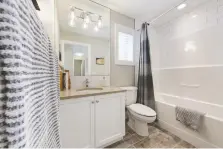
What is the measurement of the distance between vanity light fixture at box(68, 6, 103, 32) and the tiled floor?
1921mm

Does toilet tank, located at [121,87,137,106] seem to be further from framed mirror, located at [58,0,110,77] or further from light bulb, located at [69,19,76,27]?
light bulb, located at [69,19,76,27]

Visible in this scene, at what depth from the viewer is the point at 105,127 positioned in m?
1.41

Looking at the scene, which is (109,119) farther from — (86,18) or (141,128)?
(86,18)

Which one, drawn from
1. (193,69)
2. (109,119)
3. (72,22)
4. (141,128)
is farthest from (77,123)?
(193,69)

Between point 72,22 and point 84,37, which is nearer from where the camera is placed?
point 72,22

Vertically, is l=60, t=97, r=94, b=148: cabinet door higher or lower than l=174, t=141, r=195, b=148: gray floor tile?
higher

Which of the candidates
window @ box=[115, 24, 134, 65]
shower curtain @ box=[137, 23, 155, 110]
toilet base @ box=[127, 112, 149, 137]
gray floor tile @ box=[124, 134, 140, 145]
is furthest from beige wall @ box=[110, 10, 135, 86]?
gray floor tile @ box=[124, 134, 140, 145]

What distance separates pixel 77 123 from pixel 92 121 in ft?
0.59

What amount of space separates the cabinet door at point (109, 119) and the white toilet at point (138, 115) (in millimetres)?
308

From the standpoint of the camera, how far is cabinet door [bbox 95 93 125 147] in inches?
52.8

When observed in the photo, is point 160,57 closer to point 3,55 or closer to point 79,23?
point 79,23

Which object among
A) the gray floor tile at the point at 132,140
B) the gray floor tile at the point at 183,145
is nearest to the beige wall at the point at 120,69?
the gray floor tile at the point at 132,140

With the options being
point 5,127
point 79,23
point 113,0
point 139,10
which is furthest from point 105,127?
point 139,10

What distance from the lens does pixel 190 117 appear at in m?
1.52
